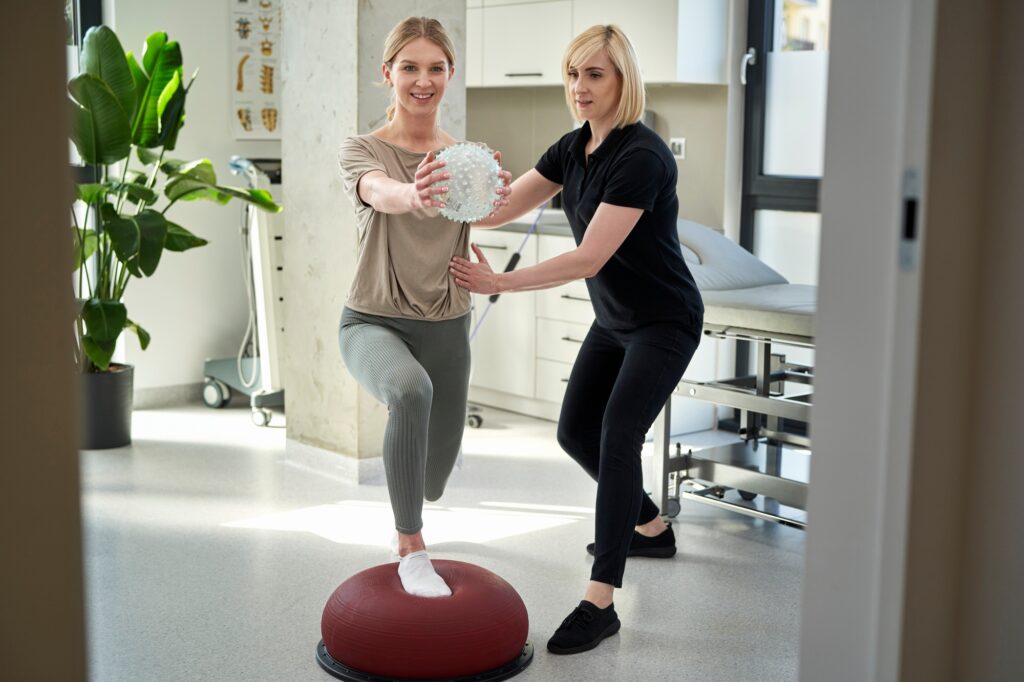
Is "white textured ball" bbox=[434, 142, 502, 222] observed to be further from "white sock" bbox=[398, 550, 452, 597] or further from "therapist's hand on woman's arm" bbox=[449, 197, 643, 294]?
"white sock" bbox=[398, 550, 452, 597]

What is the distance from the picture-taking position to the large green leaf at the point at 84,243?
444 centimetres

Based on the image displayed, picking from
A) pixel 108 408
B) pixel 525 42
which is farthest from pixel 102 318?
pixel 525 42

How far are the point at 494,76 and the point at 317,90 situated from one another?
1.72m

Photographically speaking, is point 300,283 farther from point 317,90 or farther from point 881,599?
point 881,599

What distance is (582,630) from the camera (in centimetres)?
288

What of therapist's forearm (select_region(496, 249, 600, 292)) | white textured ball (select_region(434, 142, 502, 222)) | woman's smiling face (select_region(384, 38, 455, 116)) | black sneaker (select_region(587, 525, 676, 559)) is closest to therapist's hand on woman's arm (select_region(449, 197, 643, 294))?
therapist's forearm (select_region(496, 249, 600, 292))

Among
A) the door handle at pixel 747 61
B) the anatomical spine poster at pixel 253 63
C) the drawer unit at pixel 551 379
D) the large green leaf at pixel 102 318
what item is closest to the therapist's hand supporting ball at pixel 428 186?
the large green leaf at pixel 102 318

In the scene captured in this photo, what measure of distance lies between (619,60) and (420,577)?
1336 millimetres

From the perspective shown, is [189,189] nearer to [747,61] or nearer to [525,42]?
[525,42]

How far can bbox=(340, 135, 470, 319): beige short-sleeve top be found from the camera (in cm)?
300

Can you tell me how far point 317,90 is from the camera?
4.43m

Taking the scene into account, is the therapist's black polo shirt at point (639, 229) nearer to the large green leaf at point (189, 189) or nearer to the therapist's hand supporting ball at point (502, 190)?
the therapist's hand supporting ball at point (502, 190)

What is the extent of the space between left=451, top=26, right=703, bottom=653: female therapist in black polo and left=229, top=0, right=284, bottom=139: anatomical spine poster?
3.33 metres

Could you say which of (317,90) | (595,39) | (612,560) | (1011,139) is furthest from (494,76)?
(1011,139)
